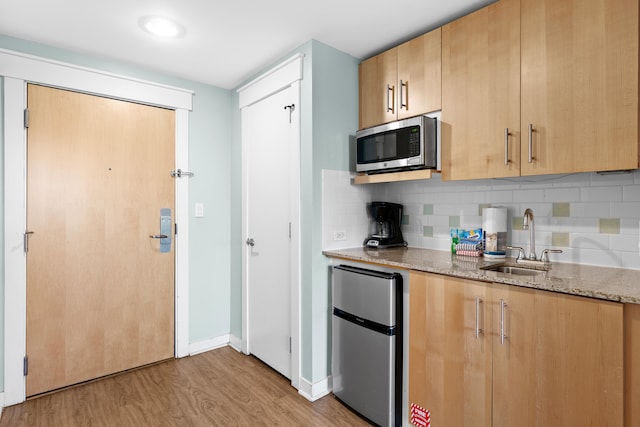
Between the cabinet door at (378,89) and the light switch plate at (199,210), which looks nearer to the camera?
the cabinet door at (378,89)

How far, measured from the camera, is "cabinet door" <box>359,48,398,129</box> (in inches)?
91.4

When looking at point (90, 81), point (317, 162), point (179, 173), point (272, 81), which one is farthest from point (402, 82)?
point (90, 81)

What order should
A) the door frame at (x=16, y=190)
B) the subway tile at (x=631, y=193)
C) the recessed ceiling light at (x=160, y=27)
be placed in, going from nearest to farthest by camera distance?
the subway tile at (x=631, y=193)
the recessed ceiling light at (x=160, y=27)
the door frame at (x=16, y=190)

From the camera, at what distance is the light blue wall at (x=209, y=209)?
296 cm

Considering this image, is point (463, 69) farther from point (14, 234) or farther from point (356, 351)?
point (14, 234)

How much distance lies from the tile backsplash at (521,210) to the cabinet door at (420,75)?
57 cm

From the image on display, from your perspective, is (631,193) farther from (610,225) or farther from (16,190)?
(16,190)

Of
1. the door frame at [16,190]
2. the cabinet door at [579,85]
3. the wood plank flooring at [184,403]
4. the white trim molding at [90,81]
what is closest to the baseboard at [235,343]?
the wood plank flooring at [184,403]

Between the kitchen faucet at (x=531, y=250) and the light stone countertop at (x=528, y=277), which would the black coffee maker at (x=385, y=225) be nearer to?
the light stone countertop at (x=528, y=277)

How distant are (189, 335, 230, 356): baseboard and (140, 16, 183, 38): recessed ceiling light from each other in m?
2.39

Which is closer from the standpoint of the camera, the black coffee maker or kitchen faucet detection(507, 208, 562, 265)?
kitchen faucet detection(507, 208, 562, 265)

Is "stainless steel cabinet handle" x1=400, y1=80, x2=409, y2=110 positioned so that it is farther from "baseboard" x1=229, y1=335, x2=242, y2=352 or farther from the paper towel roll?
"baseboard" x1=229, y1=335, x2=242, y2=352

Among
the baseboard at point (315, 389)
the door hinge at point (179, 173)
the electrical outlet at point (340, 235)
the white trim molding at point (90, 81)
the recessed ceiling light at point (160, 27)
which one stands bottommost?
the baseboard at point (315, 389)

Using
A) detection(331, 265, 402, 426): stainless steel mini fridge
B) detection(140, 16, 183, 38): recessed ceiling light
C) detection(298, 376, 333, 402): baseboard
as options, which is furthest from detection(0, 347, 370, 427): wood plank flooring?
detection(140, 16, 183, 38): recessed ceiling light
